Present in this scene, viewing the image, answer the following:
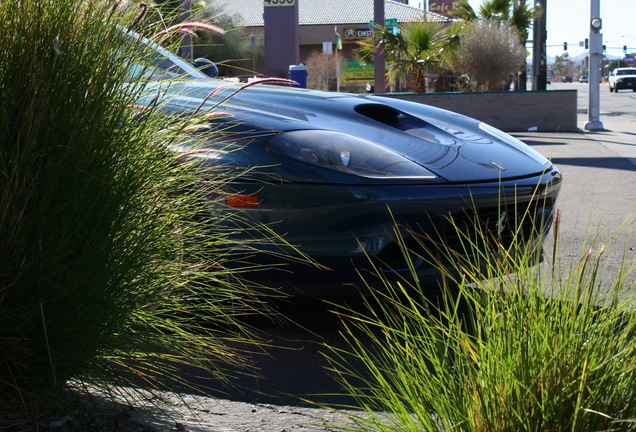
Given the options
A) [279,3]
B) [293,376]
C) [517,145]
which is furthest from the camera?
[279,3]

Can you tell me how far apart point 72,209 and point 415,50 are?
17.7 metres

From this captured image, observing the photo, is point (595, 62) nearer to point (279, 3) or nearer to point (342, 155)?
point (279, 3)

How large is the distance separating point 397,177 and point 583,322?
159cm

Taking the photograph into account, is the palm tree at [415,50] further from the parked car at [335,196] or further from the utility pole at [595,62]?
the parked car at [335,196]

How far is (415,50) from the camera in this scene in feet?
61.7

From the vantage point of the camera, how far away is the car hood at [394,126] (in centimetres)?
325

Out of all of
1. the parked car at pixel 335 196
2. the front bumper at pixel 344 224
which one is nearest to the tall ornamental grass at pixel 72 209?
the parked car at pixel 335 196

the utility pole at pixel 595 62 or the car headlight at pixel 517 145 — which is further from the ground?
the utility pole at pixel 595 62

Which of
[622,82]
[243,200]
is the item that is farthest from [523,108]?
[622,82]

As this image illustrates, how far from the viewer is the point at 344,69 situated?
146 ft

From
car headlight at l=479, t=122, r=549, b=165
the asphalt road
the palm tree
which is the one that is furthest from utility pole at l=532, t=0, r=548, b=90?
car headlight at l=479, t=122, r=549, b=165

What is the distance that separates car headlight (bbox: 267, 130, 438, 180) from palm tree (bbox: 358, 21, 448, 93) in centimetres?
1600

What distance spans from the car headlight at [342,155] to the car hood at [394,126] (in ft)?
0.22

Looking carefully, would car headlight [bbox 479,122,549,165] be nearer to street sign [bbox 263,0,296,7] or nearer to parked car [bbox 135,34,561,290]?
parked car [bbox 135,34,561,290]
